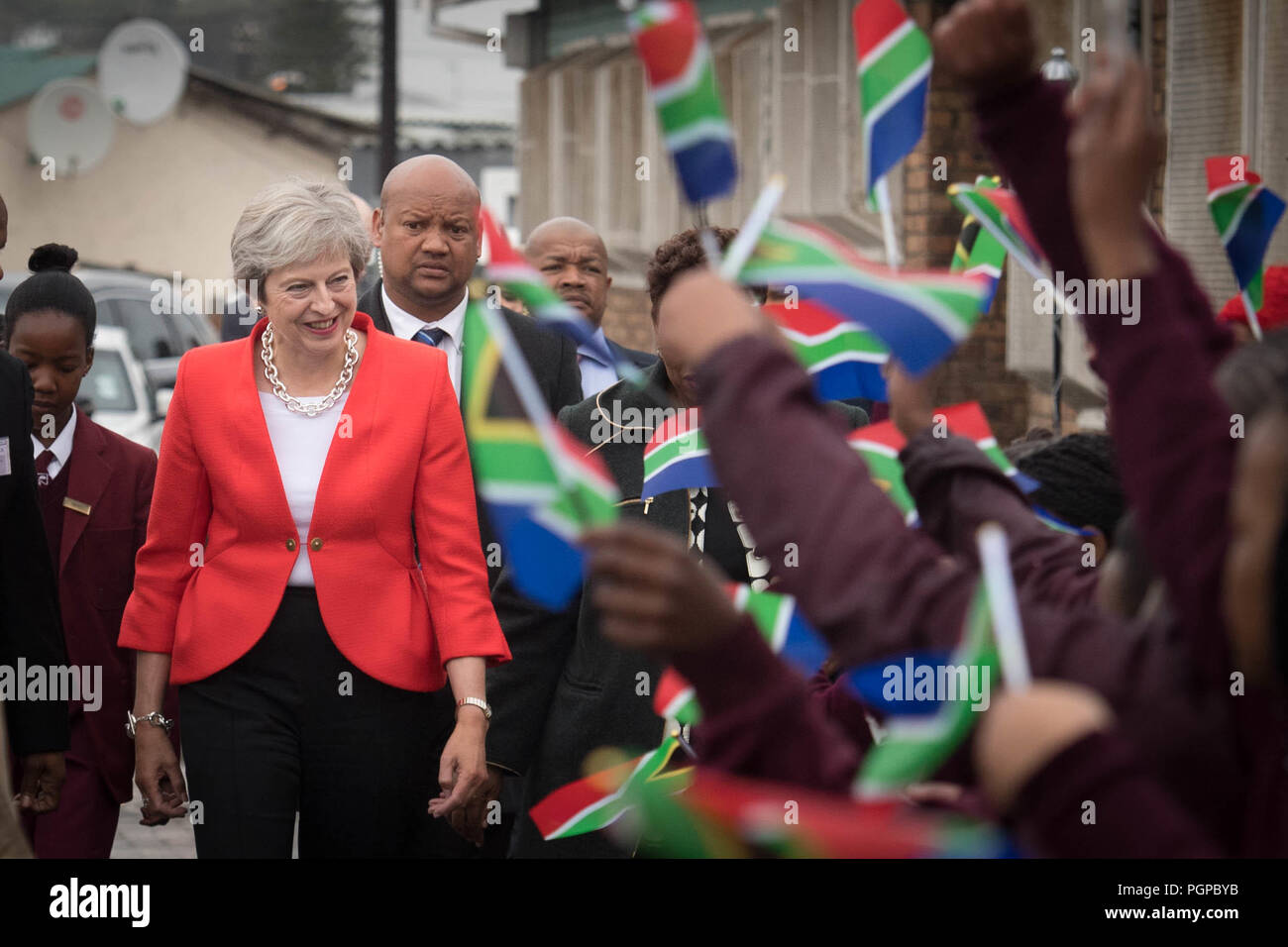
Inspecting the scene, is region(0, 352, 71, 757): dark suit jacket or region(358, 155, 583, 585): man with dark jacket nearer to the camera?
region(0, 352, 71, 757): dark suit jacket

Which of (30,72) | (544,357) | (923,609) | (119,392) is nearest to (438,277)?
(544,357)

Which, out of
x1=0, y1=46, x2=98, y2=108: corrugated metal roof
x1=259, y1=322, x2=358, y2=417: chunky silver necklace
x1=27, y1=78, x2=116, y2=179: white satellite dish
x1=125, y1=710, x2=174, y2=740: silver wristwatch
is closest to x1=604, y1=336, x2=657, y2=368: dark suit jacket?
x1=259, y1=322, x2=358, y2=417: chunky silver necklace

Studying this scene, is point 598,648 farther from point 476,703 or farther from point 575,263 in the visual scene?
point 575,263

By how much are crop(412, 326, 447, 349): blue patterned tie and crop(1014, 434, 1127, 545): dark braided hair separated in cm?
226

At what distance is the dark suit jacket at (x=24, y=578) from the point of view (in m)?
3.84

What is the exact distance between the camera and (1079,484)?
2.77 metres

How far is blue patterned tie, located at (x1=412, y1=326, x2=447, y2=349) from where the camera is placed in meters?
4.74

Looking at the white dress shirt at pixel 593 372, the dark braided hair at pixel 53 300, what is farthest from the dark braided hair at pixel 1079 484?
the white dress shirt at pixel 593 372

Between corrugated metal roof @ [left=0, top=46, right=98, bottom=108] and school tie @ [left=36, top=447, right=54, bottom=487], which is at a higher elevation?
corrugated metal roof @ [left=0, top=46, right=98, bottom=108]

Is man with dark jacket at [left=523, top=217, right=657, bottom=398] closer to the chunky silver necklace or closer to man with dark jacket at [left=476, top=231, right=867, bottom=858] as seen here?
man with dark jacket at [left=476, top=231, right=867, bottom=858]

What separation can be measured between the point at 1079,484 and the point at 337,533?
1.53 meters

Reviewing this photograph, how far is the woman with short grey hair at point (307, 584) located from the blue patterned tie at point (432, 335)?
2.91 ft

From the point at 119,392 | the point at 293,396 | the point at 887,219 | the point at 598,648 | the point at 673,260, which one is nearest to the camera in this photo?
the point at 887,219

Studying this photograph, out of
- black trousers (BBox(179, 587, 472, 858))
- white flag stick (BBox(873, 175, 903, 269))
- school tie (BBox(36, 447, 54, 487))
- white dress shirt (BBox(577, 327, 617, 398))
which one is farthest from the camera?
white dress shirt (BBox(577, 327, 617, 398))
